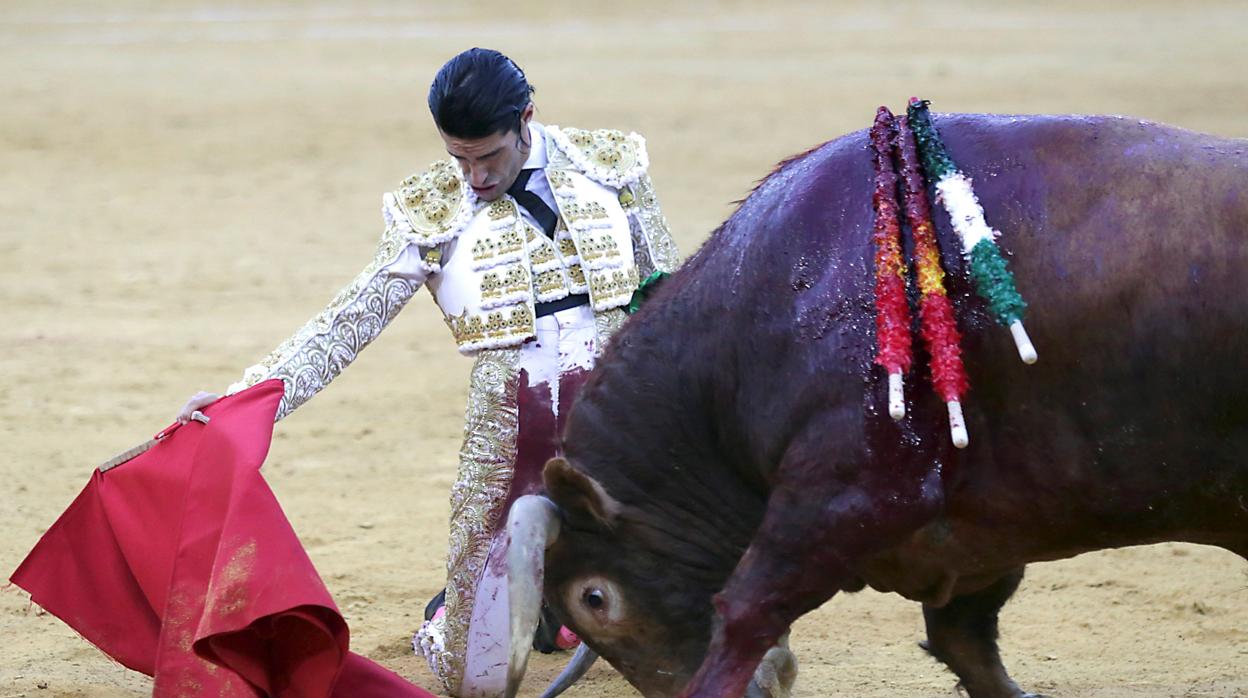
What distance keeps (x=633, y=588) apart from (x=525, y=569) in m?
0.35

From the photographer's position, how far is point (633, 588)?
13.0 ft

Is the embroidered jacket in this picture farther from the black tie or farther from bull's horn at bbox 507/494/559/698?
bull's horn at bbox 507/494/559/698

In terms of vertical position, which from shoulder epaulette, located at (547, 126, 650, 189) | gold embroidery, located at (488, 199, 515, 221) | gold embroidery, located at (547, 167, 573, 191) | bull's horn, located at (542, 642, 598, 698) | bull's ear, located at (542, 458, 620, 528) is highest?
shoulder epaulette, located at (547, 126, 650, 189)

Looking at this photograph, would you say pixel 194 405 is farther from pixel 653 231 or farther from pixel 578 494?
pixel 653 231

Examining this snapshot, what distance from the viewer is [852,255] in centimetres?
366

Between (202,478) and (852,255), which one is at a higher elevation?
(852,255)

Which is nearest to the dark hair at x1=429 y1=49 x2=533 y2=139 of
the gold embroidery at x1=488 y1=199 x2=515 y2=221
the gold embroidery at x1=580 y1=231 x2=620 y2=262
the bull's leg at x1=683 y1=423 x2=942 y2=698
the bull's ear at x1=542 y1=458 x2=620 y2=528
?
the gold embroidery at x1=488 y1=199 x2=515 y2=221

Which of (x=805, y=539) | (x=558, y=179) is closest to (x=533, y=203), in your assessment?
(x=558, y=179)

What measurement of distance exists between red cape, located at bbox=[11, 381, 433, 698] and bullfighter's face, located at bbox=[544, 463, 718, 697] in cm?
53

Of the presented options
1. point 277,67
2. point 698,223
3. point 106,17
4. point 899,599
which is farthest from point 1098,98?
point 106,17

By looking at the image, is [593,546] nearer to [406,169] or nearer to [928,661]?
[928,661]

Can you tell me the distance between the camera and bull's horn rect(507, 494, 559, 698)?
365cm

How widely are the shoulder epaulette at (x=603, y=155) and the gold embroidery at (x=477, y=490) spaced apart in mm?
542

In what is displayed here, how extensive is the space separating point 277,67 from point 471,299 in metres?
12.2
